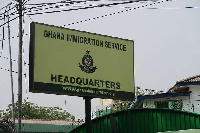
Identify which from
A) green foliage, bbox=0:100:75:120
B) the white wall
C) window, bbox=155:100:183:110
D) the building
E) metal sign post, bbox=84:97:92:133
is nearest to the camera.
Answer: metal sign post, bbox=84:97:92:133

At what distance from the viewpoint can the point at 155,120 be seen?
20641 mm

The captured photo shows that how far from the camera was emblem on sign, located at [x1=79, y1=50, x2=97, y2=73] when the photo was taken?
21844 millimetres

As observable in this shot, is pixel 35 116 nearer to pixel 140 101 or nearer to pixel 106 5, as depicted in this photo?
pixel 140 101

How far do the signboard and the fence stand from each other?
5.44 ft

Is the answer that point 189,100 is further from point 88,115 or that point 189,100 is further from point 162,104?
point 88,115

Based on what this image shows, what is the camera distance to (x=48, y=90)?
794 inches

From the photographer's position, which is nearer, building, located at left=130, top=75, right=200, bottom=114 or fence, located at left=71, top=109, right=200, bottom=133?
fence, located at left=71, top=109, right=200, bottom=133

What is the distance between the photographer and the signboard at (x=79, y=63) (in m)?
20.3

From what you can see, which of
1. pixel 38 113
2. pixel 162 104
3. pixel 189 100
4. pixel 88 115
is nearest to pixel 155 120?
pixel 88 115

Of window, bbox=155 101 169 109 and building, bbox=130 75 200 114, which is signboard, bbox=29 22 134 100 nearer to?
building, bbox=130 75 200 114

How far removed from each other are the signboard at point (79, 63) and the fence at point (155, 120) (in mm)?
1659

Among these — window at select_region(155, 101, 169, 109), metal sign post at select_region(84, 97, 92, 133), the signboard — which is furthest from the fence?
window at select_region(155, 101, 169, 109)

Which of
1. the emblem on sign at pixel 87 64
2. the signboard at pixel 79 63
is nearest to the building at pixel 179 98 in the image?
the signboard at pixel 79 63

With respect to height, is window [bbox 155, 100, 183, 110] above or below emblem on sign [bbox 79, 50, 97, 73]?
below
